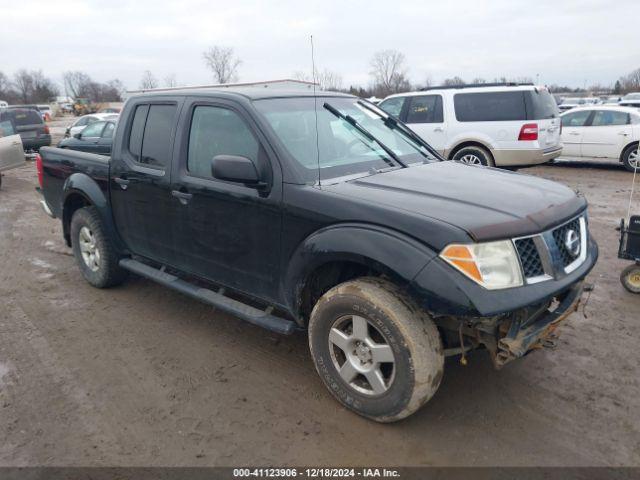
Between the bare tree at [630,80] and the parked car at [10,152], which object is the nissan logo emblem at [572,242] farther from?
the bare tree at [630,80]

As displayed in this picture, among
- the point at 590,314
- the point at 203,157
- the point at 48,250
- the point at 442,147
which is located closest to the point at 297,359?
the point at 203,157

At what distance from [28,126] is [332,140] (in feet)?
59.4

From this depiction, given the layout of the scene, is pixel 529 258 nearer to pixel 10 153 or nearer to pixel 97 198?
pixel 97 198

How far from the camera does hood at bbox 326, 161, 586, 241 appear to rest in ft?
8.50

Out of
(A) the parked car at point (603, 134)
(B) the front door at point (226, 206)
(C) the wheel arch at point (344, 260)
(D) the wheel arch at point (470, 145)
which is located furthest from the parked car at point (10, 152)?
(A) the parked car at point (603, 134)

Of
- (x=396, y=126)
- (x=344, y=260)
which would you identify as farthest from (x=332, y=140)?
(x=344, y=260)

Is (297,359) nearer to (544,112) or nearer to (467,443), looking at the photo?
(467,443)

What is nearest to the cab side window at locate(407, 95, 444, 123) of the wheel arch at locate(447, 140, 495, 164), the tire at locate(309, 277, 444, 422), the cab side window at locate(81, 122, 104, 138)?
the wheel arch at locate(447, 140, 495, 164)

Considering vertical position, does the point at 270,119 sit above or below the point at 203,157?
above

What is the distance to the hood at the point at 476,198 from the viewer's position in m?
2.59

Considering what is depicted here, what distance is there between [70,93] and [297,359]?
113893 mm

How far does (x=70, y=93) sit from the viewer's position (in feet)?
331

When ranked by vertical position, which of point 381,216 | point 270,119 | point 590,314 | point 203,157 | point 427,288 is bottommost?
point 590,314

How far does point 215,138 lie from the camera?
3.65 m
